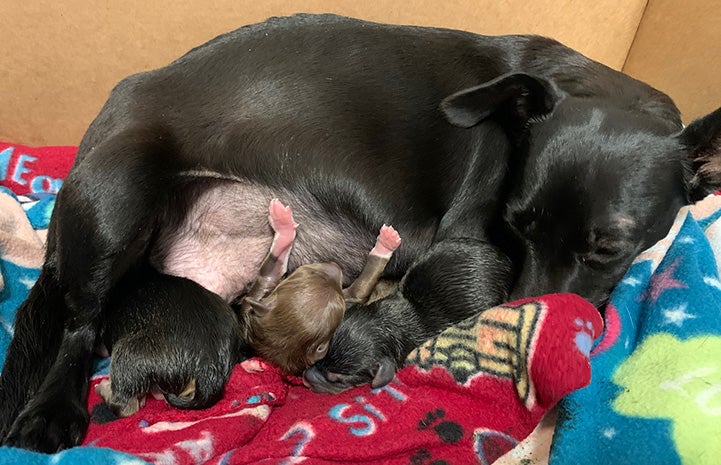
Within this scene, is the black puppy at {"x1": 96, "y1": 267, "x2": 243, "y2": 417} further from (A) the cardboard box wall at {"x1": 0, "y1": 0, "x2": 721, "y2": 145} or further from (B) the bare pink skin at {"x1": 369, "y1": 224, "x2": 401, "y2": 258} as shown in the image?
(A) the cardboard box wall at {"x1": 0, "y1": 0, "x2": 721, "y2": 145}

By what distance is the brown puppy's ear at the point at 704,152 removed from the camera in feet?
5.29

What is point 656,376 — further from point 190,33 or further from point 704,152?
point 190,33

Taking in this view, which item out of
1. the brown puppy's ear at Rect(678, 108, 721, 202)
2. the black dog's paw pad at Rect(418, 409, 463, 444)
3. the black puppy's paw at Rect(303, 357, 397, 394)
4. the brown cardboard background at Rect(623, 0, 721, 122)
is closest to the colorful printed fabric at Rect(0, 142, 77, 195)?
the black puppy's paw at Rect(303, 357, 397, 394)

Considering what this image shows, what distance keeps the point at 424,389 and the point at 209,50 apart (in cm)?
108

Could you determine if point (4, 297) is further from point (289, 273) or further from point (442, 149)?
point (442, 149)

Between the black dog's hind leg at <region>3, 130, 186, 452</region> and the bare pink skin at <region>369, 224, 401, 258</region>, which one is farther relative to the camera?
the bare pink skin at <region>369, 224, 401, 258</region>

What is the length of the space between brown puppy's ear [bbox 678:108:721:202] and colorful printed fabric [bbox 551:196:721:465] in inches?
8.3

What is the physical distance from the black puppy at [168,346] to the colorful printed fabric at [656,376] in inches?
31.4

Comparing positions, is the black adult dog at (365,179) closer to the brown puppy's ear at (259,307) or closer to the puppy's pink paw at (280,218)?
the puppy's pink paw at (280,218)

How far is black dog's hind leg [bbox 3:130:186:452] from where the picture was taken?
1.62 metres

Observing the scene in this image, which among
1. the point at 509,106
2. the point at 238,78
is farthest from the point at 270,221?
the point at 509,106

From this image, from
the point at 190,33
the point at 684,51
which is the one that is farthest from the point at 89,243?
the point at 684,51

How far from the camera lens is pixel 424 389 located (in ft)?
5.45

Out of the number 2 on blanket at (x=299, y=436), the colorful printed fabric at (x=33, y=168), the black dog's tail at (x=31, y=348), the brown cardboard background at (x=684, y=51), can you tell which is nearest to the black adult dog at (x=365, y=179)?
the black dog's tail at (x=31, y=348)
